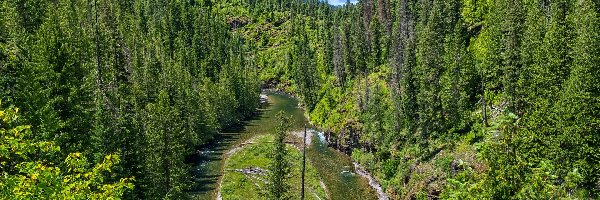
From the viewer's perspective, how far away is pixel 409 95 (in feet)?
247

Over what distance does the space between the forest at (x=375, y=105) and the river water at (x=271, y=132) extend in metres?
2.41

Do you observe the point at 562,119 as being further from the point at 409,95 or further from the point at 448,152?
the point at 409,95

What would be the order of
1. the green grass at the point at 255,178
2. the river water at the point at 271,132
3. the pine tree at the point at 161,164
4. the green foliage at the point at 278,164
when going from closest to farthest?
the pine tree at the point at 161,164 < the green foliage at the point at 278,164 < the green grass at the point at 255,178 < the river water at the point at 271,132

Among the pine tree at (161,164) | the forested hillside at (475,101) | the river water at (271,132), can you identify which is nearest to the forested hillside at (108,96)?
the pine tree at (161,164)

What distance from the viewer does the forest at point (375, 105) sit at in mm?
15875

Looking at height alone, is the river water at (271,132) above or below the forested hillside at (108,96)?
below

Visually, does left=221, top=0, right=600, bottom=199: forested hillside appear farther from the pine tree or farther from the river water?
the pine tree

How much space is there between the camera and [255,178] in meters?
70.4

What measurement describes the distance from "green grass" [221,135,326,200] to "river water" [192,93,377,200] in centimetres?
175

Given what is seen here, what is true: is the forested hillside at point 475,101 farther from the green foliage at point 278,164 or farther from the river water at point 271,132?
the green foliage at point 278,164

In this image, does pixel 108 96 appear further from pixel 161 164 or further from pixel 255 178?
pixel 255 178

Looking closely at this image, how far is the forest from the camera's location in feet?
52.1

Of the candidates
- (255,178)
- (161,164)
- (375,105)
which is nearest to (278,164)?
(161,164)

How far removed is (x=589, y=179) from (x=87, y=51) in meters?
76.1
